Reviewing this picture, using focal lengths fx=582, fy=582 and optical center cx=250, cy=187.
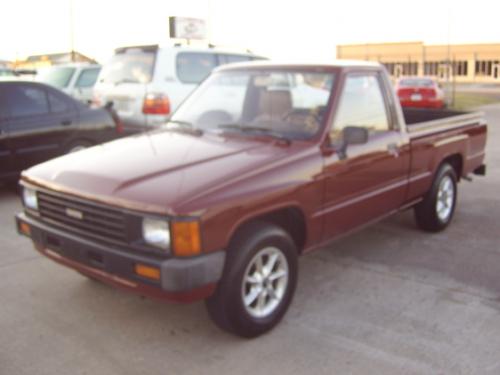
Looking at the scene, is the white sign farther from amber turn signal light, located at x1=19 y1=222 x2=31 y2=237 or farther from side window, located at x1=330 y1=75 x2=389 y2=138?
amber turn signal light, located at x1=19 y1=222 x2=31 y2=237

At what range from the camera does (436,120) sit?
5.96m

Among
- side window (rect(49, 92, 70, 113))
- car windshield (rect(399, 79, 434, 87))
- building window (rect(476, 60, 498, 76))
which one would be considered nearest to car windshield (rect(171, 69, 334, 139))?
side window (rect(49, 92, 70, 113))

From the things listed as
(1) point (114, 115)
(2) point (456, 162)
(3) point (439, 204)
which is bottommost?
(3) point (439, 204)

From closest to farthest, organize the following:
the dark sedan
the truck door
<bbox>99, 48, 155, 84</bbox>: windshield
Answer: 1. the truck door
2. the dark sedan
3. <bbox>99, 48, 155, 84</bbox>: windshield

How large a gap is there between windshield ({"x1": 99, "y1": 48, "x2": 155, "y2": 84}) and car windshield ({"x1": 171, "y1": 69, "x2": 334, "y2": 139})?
17.3 ft

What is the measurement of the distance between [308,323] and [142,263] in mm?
1311

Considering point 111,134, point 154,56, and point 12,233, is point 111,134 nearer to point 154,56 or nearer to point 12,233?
point 154,56

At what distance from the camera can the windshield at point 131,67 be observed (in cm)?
1009

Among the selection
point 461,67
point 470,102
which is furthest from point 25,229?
point 461,67

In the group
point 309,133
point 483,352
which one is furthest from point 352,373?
point 309,133

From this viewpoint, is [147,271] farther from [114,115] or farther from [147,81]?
[147,81]

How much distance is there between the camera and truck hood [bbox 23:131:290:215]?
3.40m

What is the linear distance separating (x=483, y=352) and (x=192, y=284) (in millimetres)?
1850

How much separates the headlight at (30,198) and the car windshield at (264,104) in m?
1.39
